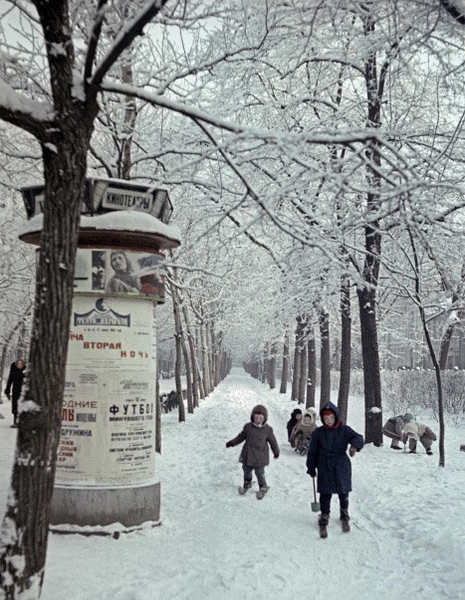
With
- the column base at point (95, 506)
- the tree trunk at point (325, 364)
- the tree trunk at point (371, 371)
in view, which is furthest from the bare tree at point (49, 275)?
the tree trunk at point (325, 364)

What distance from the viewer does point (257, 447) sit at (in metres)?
9.25

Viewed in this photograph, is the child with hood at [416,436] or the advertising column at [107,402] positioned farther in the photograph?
the child with hood at [416,436]

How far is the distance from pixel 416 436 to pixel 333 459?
640 cm

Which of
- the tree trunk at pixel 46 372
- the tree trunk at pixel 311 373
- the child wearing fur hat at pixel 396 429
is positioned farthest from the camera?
the tree trunk at pixel 311 373

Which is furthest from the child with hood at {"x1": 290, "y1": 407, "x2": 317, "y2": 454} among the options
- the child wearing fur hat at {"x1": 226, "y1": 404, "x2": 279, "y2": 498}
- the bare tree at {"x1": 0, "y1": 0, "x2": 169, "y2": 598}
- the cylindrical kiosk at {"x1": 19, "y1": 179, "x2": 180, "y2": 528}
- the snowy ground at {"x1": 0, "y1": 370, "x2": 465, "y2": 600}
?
the bare tree at {"x1": 0, "y1": 0, "x2": 169, "y2": 598}

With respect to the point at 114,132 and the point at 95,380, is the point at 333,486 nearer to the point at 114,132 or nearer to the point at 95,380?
the point at 95,380

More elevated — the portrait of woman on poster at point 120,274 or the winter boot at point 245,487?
the portrait of woman on poster at point 120,274

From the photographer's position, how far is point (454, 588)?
523 centimetres

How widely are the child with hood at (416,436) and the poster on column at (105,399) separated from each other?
773cm

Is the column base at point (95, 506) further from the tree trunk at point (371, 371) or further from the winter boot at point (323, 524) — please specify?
the tree trunk at point (371, 371)

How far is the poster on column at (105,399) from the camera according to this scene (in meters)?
6.91

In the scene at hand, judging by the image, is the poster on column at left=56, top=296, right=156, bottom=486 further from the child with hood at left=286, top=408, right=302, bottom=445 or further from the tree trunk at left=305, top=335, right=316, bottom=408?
the tree trunk at left=305, top=335, right=316, bottom=408

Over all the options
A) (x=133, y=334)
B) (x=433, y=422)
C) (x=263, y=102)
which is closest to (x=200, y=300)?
(x=433, y=422)

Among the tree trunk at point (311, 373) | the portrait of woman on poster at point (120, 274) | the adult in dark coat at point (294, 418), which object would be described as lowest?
the adult in dark coat at point (294, 418)
